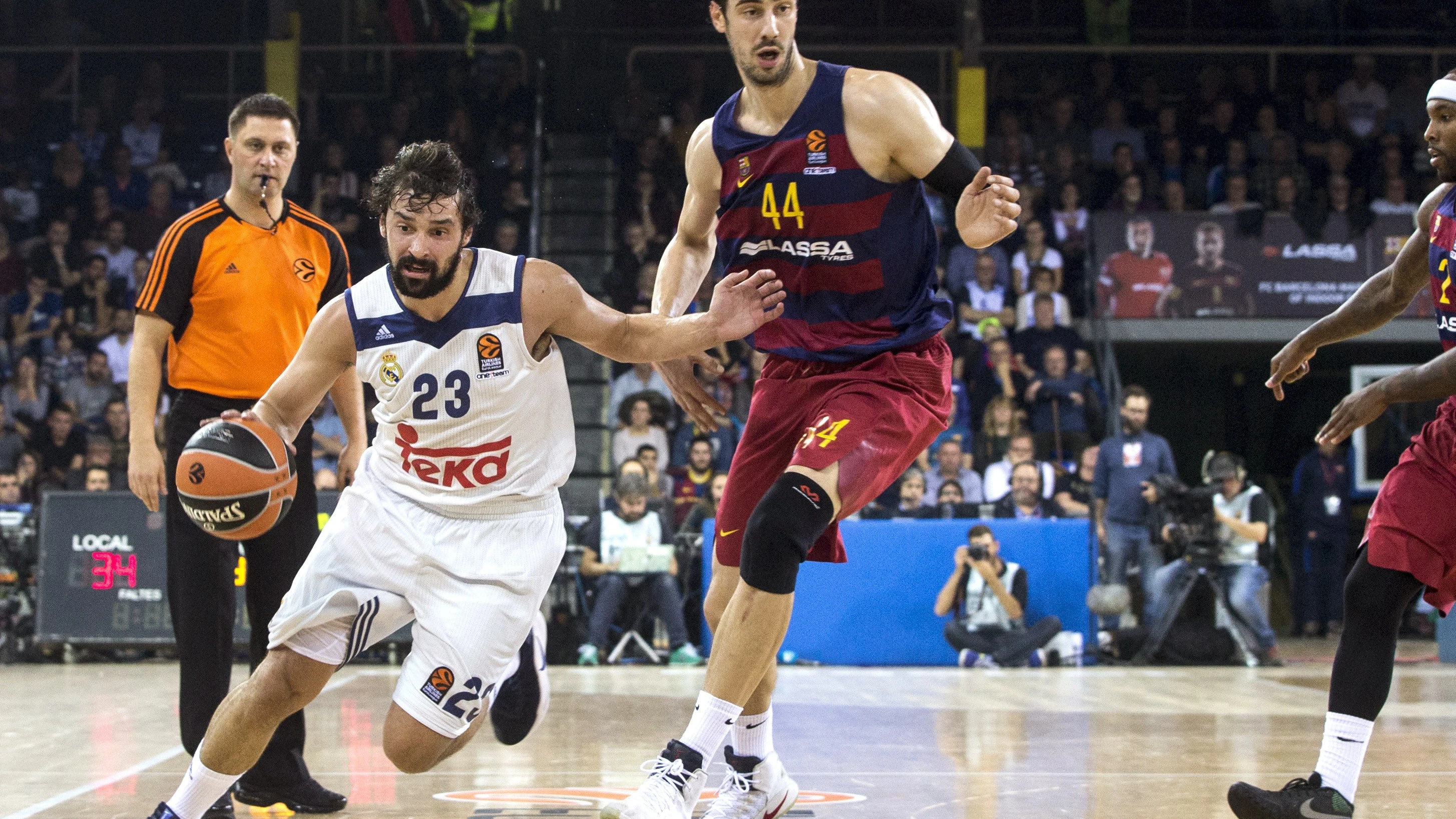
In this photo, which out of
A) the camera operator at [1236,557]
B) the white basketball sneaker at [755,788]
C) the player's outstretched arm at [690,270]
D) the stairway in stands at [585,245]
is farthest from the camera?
the stairway in stands at [585,245]

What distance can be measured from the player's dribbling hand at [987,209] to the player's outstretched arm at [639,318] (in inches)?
20.9

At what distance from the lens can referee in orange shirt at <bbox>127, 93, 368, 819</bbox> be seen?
470 cm

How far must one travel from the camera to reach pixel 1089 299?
1455 centimetres

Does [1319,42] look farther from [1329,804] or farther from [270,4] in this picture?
[1329,804]

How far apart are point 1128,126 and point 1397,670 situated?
26.2ft

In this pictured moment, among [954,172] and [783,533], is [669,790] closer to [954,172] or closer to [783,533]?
[783,533]

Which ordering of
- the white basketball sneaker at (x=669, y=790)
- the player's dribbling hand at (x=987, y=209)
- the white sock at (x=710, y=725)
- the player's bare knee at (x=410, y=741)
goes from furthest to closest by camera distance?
the player's bare knee at (x=410, y=741)
the player's dribbling hand at (x=987, y=209)
the white sock at (x=710, y=725)
the white basketball sneaker at (x=669, y=790)

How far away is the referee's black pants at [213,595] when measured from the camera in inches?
185

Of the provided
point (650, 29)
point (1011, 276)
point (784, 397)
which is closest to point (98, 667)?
point (784, 397)

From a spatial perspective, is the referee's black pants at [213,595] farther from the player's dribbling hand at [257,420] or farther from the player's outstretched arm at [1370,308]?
the player's outstretched arm at [1370,308]

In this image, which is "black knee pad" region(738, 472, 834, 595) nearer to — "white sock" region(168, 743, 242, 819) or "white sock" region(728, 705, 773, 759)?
"white sock" region(728, 705, 773, 759)

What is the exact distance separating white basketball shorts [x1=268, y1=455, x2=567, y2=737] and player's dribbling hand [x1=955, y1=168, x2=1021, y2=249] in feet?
4.85

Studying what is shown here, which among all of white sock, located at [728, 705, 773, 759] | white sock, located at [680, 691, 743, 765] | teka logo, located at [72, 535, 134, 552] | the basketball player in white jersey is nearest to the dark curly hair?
the basketball player in white jersey

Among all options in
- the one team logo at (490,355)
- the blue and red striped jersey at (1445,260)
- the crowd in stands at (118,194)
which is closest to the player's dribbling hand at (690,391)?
the one team logo at (490,355)
